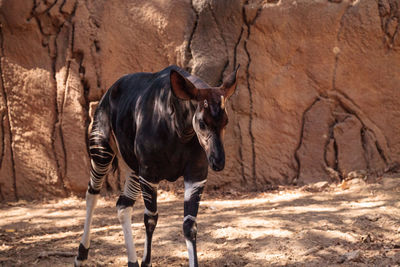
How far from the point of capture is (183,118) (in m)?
3.20

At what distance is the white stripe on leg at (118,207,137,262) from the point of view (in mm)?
3809

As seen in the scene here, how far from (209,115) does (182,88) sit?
30 cm

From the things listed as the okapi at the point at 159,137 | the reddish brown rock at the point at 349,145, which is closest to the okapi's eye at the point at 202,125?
the okapi at the point at 159,137

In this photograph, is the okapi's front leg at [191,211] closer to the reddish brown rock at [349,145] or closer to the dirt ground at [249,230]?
the dirt ground at [249,230]

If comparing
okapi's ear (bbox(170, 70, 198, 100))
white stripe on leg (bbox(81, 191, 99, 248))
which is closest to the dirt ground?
white stripe on leg (bbox(81, 191, 99, 248))

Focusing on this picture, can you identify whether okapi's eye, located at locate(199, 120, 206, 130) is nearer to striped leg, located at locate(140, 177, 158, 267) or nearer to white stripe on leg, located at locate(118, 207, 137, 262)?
striped leg, located at locate(140, 177, 158, 267)

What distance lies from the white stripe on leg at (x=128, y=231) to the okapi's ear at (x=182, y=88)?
134 centimetres

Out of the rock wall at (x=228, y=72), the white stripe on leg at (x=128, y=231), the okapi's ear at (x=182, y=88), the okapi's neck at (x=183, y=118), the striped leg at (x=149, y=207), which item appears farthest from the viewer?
the rock wall at (x=228, y=72)

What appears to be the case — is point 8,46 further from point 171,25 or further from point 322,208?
point 322,208

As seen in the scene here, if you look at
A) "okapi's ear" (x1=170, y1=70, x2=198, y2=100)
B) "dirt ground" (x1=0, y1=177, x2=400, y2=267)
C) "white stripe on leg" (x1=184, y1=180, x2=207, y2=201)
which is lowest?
"dirt ground" (x1=0, y1=177, x2=400, y2=267)

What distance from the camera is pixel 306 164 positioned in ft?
22.7

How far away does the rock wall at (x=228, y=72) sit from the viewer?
6.78 metres

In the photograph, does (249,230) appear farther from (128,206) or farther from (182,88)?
(182,88)

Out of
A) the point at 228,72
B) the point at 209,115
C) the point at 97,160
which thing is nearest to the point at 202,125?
the point at 209,115
